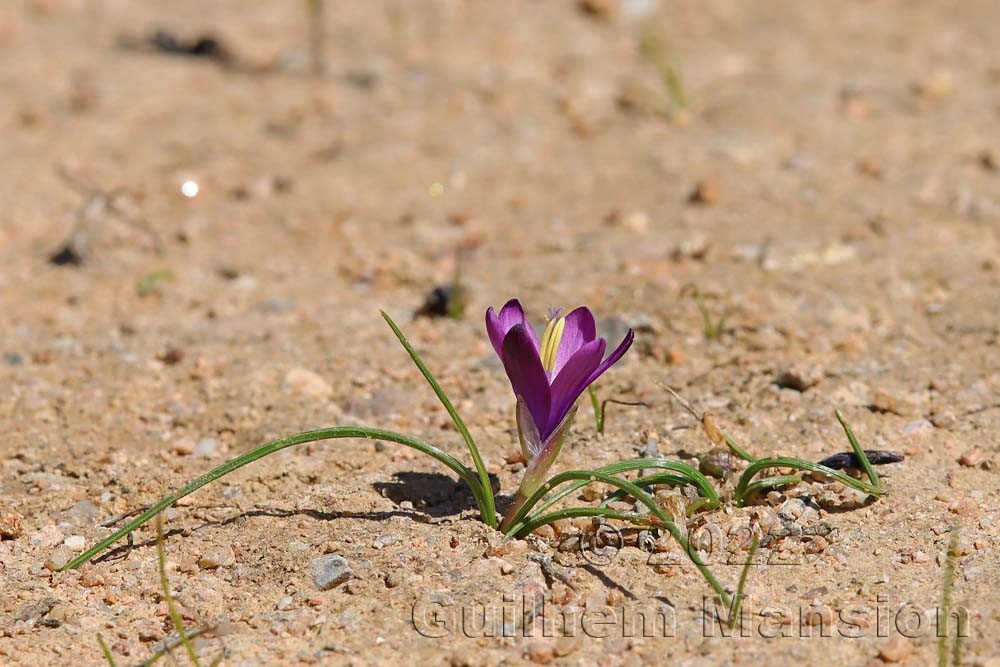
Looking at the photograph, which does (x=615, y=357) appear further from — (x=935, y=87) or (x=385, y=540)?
(x=935, y=87)

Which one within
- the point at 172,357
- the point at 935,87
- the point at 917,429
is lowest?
the point at 172,357

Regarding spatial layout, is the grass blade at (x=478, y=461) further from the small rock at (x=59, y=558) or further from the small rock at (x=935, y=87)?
the small rock at (x=935, y=87)

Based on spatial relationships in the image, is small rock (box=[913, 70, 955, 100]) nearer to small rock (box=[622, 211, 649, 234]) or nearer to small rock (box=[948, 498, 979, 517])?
small rock (box=[622, 211, 649, 234])

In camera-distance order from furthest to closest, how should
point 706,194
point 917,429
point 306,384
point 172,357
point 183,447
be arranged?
point 706,194 → point 172,357 → point 306,384 → point 183,447 → point 917,429

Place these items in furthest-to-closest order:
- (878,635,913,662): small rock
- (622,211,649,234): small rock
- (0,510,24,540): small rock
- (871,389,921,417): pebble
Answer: (622,211,649,234): small rock < (871,389,921,417): pebble < (0,510,24,540): small rock < (878,635,913,662): small rock

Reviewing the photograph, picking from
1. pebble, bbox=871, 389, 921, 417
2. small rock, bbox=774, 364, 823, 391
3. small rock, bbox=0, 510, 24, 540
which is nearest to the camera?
small rock, bbox=0, 510, 24, 540

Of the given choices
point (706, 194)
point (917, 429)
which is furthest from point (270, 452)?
Answer: point (706, 194)

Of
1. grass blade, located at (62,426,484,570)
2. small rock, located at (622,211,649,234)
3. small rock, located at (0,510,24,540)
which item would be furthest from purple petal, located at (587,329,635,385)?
small rock, located at (622,211,649,234)
